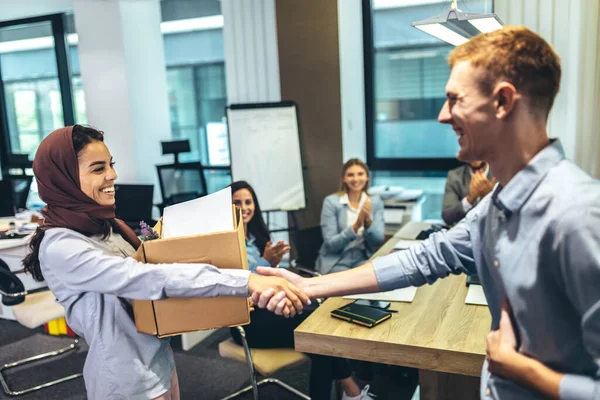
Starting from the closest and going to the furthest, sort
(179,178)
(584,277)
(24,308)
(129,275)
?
(584,277), (129,275), (24,308), (179,178)

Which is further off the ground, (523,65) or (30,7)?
(30,7)

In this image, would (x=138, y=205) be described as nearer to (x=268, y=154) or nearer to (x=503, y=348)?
(x=268, y=154)

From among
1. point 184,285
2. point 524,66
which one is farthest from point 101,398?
point 524,66

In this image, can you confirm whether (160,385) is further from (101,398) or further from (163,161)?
(163,161)

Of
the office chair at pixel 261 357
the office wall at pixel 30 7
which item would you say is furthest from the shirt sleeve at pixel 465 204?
the office wall at pixel 30 7

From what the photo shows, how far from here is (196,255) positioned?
1453mm

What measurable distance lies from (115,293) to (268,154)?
3.13 meters

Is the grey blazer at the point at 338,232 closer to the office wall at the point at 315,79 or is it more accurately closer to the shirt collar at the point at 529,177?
the office wall at the point at 315,79

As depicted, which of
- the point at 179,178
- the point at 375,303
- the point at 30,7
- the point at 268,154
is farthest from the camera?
the point at 30,7

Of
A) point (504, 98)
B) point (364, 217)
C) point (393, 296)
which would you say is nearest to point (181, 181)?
point (364, 217)

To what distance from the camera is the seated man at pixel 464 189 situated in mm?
3529

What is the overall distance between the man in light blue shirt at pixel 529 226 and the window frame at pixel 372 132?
3.70 m

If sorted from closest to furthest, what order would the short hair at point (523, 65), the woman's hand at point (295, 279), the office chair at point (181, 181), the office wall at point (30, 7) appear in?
the short hair at point (523, 65) → the woman's hand at point (295, 279) → the office chair at point (181, 181) → the office wall at point (30, 7)

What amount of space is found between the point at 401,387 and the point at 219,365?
1.19 meters
